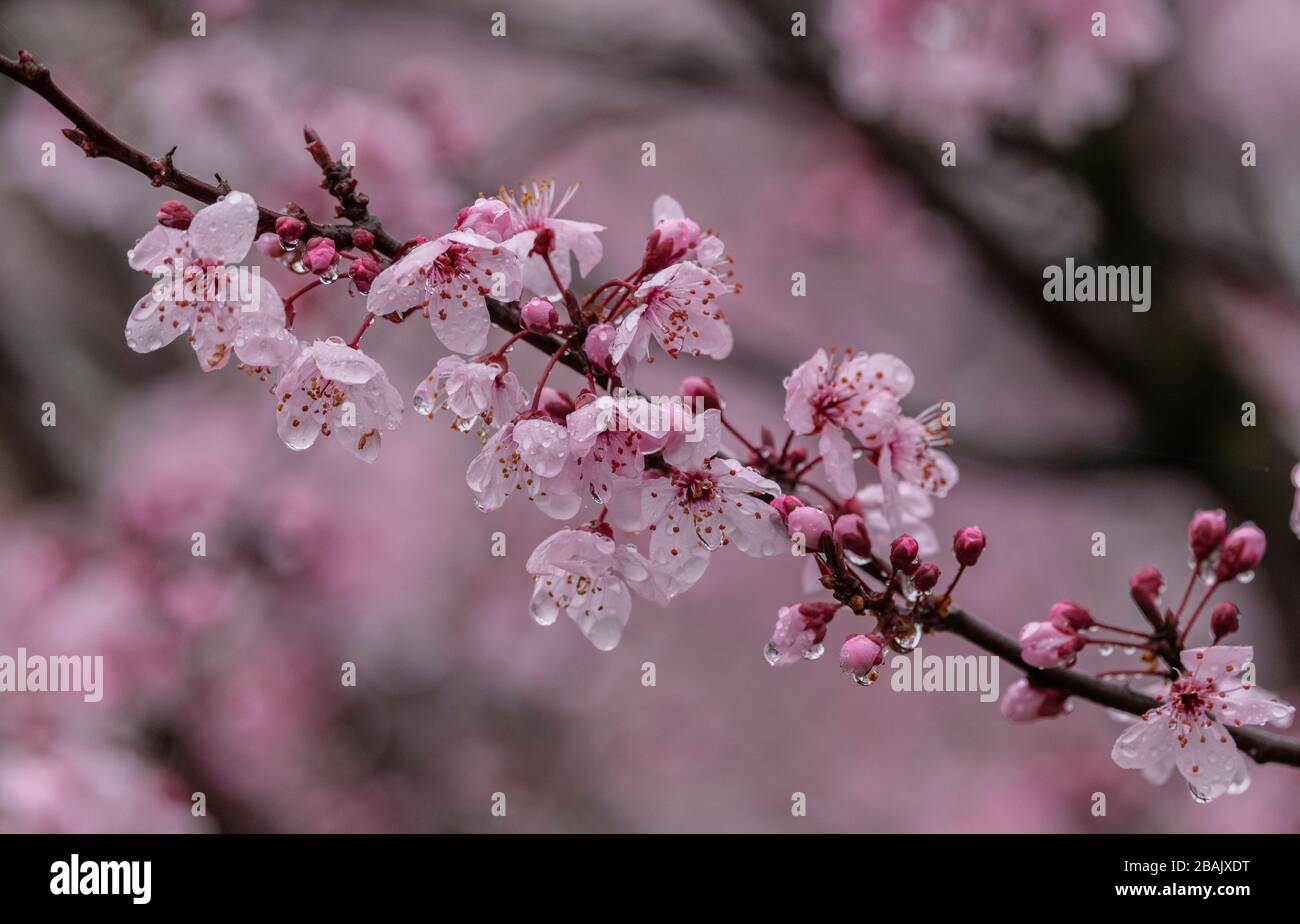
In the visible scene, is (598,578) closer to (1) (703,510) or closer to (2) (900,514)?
(1) (703,510)

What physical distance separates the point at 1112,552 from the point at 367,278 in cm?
475

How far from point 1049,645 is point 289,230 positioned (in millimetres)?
782

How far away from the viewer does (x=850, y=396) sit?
1.14 m

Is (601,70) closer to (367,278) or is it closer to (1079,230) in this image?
(1079,230)

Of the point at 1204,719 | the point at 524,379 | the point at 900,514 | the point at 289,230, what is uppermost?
the point at 524,379

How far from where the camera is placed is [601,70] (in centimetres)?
329

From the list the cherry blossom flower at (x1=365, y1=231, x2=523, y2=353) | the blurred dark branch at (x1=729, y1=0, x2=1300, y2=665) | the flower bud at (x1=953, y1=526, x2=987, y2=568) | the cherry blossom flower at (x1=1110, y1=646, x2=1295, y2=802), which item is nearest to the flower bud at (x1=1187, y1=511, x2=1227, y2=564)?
the cherry blossom flower at (x1=1110, y1=646, x2=1295, y2=802)

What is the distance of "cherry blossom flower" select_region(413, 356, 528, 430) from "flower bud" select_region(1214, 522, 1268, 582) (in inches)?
27.5

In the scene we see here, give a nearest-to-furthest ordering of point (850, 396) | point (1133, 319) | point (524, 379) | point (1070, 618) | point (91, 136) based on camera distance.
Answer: point (91, 136) → point (1070, 618) → point (850, 396) → point (1133, 319) → point (524, 379)

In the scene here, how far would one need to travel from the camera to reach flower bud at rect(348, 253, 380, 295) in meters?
0.97

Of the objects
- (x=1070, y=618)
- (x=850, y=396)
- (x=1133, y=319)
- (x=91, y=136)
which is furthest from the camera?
(x=1133, y=319)

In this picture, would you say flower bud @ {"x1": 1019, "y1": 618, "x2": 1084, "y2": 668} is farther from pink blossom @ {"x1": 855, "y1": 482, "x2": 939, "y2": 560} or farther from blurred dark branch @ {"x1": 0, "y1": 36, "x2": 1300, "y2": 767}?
pink blossom @ {"x1": 855, "y1": 482, "x2": 939, "y2": 560}

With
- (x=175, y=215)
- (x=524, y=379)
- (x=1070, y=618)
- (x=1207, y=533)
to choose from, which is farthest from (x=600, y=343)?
(x=524, y=379)

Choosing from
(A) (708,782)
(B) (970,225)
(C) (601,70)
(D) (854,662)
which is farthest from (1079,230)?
(A) (708,782)
